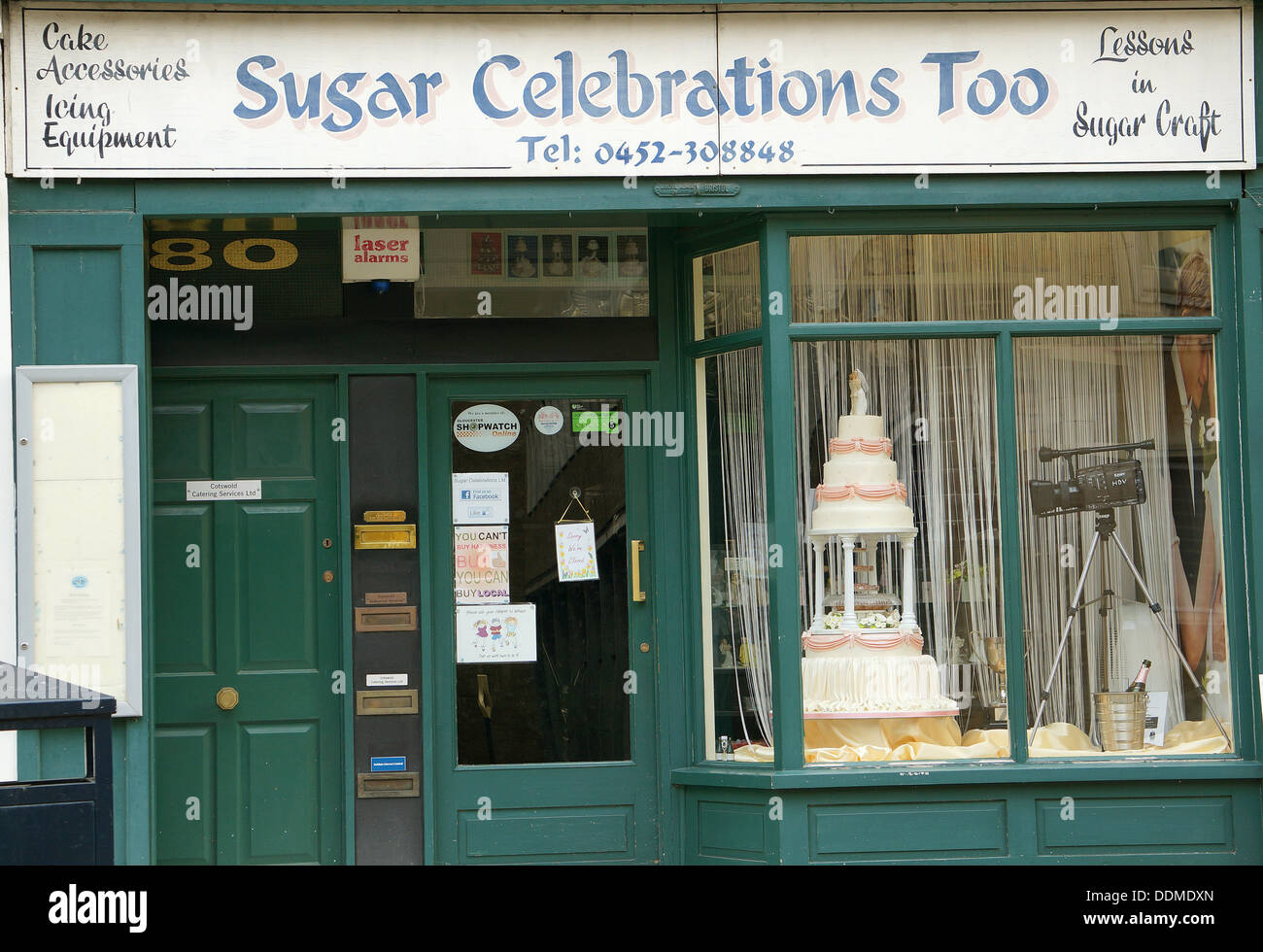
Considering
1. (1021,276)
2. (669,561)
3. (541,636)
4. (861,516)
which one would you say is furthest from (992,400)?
(541,636)

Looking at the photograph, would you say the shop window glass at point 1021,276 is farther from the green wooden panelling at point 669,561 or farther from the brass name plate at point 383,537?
the brass name plate at point 383,537

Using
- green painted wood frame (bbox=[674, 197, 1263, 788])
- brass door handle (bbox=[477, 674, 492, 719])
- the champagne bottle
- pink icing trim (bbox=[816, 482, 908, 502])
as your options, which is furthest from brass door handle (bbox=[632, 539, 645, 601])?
the champagne bottle

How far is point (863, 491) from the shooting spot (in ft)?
21.7

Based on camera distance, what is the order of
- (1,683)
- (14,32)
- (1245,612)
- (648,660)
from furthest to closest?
(648,660), (1245,612), (14,32), (1,683)

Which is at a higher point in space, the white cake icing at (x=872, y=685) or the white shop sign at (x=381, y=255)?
the white shop sign at (x=381, y=255)

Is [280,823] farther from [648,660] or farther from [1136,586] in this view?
[1136,586]

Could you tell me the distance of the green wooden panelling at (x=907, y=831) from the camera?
6.21m

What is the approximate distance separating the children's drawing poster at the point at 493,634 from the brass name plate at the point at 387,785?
0.61 m

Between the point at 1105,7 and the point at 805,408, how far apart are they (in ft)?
7.42

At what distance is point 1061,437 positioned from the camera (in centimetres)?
662

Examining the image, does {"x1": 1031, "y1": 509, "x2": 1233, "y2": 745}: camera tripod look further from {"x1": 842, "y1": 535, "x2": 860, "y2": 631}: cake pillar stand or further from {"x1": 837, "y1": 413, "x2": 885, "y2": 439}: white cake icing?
{"x1": 837, "y1": 413, "x2": 885, "y2": 439}: white cake icing

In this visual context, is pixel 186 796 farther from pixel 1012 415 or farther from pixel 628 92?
pixel 1012 415

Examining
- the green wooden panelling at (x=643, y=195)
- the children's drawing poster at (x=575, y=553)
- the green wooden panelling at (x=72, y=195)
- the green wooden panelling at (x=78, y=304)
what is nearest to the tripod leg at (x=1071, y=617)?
the green wooden panelling at (x=643, y=195)
